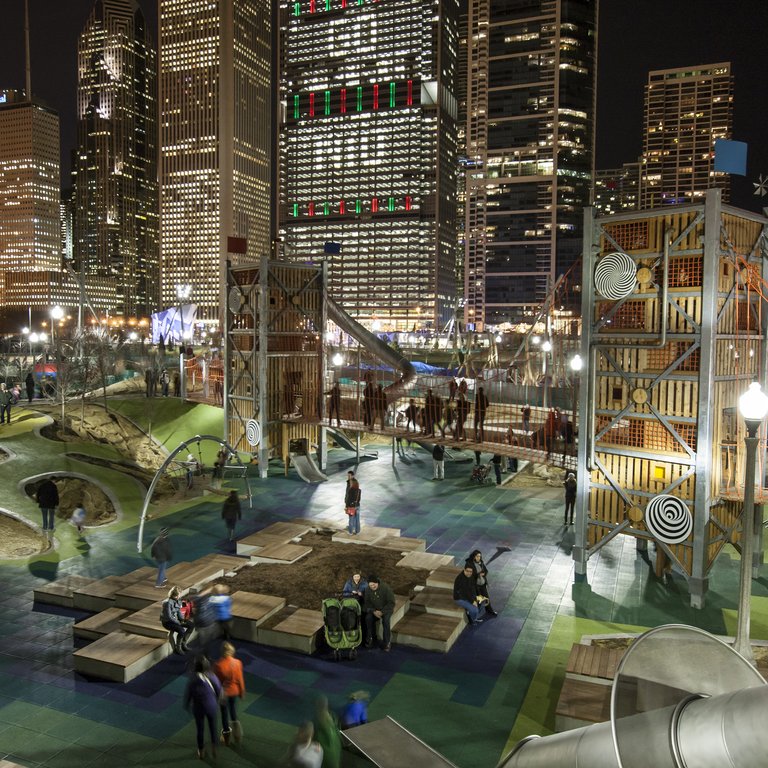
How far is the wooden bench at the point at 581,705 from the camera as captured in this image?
9547 millimetres

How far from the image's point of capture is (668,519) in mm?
15055

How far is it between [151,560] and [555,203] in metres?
192

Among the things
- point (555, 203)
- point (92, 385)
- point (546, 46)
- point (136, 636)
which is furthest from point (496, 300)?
point (136, 636)

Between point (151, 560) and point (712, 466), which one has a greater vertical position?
point (712, 466)

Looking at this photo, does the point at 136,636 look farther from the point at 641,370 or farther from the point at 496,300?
the point at 496,300

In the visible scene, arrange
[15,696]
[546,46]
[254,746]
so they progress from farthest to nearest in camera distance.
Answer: [546,46] < [15,696] < [254,746]

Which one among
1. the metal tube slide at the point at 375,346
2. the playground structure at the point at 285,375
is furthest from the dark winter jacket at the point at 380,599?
the metal tube slide at the point at 375,346

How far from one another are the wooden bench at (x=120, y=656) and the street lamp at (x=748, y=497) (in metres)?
9.42

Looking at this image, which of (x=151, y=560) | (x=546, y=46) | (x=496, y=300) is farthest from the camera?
(x=496, y=300)

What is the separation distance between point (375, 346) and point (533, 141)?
17798cm

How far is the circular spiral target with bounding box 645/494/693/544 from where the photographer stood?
14.9 m

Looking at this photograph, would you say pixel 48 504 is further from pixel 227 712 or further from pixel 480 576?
pixel 480 576

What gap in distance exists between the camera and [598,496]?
16.5 meters

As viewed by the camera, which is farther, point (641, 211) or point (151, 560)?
point (151, 560)
